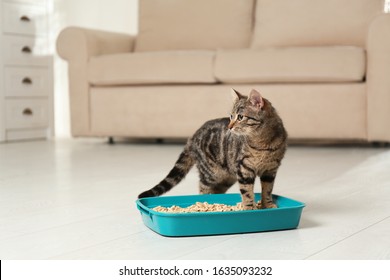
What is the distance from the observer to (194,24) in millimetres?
4523

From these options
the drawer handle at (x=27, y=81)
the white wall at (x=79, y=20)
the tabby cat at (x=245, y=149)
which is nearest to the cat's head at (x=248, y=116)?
the tabby cat at (x=245, y=149)

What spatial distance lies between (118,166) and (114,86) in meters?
1.27

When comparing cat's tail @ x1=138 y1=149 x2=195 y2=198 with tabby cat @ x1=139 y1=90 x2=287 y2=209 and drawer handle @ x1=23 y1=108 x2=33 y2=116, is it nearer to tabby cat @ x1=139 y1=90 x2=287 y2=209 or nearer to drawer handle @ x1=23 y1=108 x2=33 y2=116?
tabby cat @ x1=139 y1=90 x2=287 y2=209

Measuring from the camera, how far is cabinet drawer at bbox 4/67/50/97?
4.59 meters

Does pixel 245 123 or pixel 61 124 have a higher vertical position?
pixel 245 123

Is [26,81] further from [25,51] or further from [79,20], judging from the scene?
[79,20]

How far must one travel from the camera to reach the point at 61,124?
5465mm

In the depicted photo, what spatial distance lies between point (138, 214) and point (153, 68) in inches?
88.2

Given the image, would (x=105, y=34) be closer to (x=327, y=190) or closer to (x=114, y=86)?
(x=114, y=86)

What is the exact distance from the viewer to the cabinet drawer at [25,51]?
4578 mm

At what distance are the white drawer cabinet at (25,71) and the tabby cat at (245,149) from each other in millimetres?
3023

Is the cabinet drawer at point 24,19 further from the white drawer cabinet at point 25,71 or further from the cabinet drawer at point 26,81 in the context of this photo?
the cabinet drawer at point 26,81

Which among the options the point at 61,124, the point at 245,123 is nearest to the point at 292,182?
the point at 245,123

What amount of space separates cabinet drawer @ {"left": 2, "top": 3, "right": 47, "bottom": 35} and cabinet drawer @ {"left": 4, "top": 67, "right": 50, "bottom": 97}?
0.27 m
